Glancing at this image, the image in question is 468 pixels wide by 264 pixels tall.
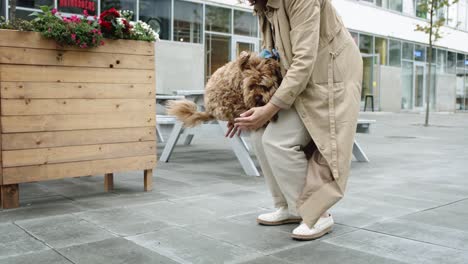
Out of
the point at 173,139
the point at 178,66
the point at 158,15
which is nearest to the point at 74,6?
the point at 158,15

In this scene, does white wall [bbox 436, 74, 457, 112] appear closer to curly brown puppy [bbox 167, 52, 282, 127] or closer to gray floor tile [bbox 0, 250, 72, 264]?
curly brown puppy [bbox 167, 52, 282, 127]

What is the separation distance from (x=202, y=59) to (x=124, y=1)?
313 centimetres

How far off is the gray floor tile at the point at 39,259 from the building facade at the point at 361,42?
6475 mm

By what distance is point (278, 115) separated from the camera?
9.82ft

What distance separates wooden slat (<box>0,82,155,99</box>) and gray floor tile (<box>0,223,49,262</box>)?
1.02 metres

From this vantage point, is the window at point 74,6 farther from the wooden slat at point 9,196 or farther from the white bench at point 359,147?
the wooden slat at point 9,196

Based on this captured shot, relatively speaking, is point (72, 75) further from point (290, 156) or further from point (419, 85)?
point (419, 85)

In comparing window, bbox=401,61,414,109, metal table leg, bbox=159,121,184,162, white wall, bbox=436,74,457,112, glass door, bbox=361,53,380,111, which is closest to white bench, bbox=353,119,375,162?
metal table leg, bbox=159,121,184,162

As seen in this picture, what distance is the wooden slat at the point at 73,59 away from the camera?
3.59 m

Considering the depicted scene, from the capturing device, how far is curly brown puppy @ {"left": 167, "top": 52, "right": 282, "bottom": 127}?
2.89 meters

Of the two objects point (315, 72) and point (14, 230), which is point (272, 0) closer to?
point (315, 72)

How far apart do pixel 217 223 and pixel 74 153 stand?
1341 mm

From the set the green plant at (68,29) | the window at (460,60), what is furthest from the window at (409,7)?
the green plant at (68,29)

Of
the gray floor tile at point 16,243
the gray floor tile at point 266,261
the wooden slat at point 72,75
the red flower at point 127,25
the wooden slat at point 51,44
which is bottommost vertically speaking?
the gray floor tile at point 266,261
